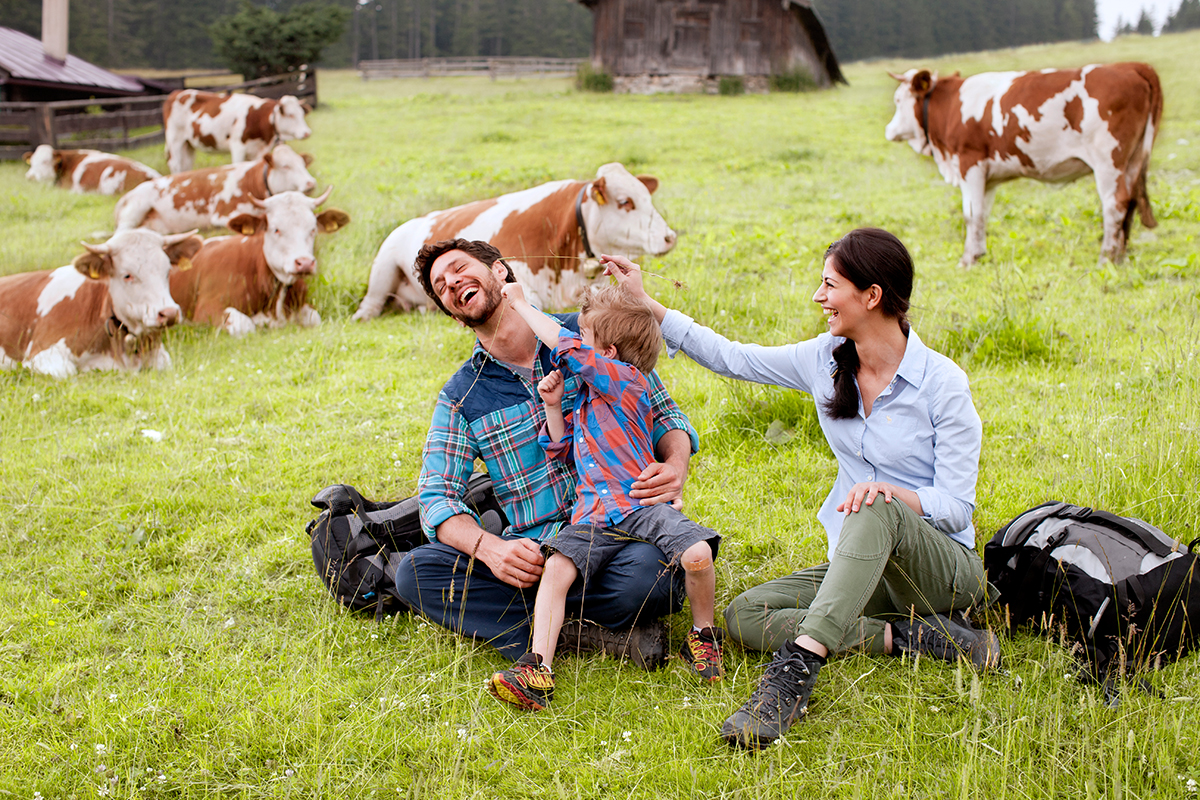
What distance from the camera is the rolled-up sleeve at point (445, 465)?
10.6ft

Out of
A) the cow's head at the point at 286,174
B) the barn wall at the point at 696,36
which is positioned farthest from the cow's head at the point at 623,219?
the barn wall at the point at 696,36

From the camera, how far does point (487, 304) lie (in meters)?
3.27

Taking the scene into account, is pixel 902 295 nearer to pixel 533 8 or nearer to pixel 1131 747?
pixel 1131 747

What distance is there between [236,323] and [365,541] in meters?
5.08

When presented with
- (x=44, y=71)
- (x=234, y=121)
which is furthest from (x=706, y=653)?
(x=44, y=71)

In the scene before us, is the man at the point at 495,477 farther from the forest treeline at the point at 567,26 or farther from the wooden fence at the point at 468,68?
the forest treeline at the point at 567,26

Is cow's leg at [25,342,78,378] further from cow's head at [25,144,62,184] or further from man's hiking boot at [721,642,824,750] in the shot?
cow's head at [25,144,62,184]

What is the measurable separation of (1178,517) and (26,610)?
4566 mm

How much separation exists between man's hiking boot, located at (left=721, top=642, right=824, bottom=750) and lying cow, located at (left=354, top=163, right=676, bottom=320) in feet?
15.0

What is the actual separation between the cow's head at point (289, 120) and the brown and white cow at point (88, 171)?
224cm

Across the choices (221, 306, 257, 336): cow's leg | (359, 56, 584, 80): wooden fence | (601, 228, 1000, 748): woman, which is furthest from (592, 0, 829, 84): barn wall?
(601, 228, 1000, 748): woman

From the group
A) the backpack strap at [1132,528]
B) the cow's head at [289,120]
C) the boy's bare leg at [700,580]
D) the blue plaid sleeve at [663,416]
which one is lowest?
the boy's bare leg at [700,580]

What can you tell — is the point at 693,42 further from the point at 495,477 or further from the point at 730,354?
the point at 495,477

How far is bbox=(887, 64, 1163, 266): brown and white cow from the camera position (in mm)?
7984
